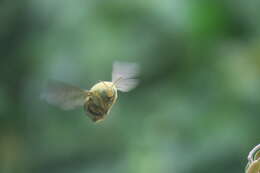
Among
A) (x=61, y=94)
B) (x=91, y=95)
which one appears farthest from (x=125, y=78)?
(x=61, y=94)

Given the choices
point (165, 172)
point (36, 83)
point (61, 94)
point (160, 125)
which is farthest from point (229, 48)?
point (61, 94)

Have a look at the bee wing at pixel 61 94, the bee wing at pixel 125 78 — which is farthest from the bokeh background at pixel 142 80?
the bee wing at pixel 61 94

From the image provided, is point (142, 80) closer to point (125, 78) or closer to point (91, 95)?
point (125, 78)

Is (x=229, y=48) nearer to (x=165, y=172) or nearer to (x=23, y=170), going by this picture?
(x=165, y=172)

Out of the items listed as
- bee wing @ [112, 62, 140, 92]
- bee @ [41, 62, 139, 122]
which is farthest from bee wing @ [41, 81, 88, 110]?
bee wing @ [112, 62, 140, 92]

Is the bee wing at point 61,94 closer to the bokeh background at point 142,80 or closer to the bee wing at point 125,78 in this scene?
the bee wing at point 125,78

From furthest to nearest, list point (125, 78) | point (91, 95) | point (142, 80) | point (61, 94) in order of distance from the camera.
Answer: point (142, 80), point (125, 78), point (91, 95), point (61, 94)

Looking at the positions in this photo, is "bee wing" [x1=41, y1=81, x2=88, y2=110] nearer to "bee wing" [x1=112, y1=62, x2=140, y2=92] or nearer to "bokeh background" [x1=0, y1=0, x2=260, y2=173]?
"bee wing" [x1=112, y1=62, x2=140, y2=92]
